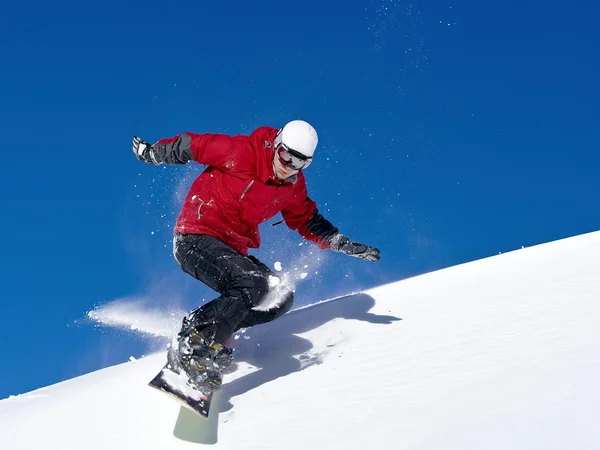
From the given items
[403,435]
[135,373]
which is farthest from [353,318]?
[403,435]

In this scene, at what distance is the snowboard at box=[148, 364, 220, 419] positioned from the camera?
11.5 feet

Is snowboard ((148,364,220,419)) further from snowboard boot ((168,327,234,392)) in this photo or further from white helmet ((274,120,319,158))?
white helmet ((274,120,319,158))

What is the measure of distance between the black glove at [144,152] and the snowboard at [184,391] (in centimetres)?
172

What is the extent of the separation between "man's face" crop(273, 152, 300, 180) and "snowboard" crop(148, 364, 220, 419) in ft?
5.34

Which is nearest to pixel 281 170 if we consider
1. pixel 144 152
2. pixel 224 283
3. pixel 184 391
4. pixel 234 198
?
pixel 234 198

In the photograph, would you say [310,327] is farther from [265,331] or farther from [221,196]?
[221,196]

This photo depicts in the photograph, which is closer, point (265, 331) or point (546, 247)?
point (265, 331)

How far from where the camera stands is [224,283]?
13.8ft

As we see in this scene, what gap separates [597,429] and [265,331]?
3.50 m

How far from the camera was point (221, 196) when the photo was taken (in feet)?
15.2

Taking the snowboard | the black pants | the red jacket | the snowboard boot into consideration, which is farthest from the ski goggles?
the snowboard

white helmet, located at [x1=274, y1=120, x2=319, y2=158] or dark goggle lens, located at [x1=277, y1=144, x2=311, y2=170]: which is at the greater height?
white helmet, located at [x1=274, y1=120, x2=319, y2=158]

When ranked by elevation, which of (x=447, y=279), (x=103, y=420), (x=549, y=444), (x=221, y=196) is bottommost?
(x=549, y=444)

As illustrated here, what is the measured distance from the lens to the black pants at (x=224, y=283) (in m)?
3.92
